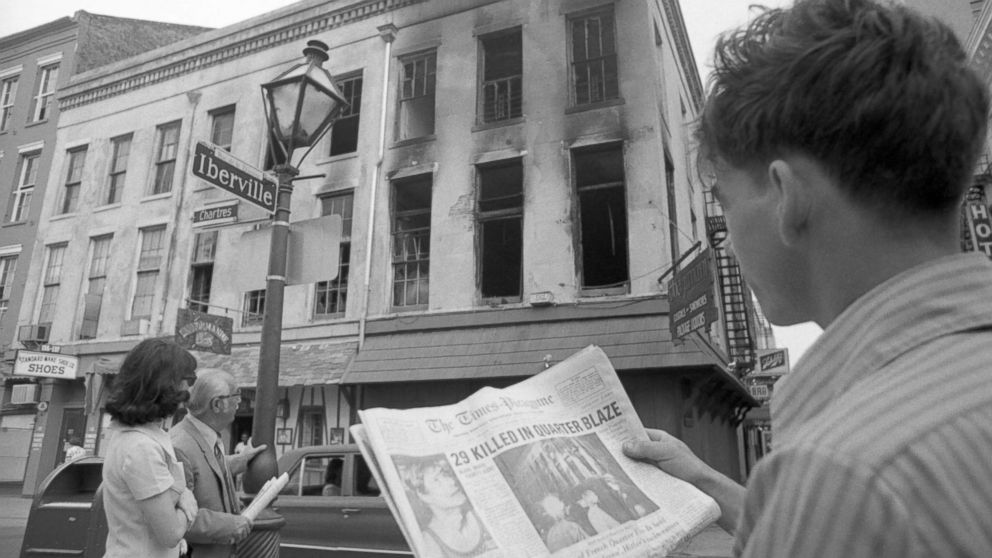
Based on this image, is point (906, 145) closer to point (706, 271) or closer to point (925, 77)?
point (925, 77)

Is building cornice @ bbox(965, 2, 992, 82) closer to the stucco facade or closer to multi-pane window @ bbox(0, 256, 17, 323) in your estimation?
the stucco facade

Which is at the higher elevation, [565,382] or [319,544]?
[565,382]

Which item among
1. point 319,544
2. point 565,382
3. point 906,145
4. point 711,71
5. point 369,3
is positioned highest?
point 369,3

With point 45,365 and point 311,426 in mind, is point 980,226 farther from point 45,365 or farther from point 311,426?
point 45,365

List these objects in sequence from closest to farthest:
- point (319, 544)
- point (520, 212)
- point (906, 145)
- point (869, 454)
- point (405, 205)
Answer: point (869, 454), point (906, 145), point (319, 544), point (520, 212), point (405, 205)

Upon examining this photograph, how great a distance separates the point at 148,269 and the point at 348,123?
664 centimetres

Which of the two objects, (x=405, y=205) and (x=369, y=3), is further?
(x=369, y=3)

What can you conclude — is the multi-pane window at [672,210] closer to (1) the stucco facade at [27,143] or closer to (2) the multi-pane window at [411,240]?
(2) the multi-pane window at [411,240]

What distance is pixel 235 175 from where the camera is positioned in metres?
4.86

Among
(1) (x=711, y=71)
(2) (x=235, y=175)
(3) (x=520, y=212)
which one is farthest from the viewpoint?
(3) (x=520, y=212)

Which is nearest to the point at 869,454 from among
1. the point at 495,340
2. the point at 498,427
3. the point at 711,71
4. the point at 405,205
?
the point at 711,71

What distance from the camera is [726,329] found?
584 inches

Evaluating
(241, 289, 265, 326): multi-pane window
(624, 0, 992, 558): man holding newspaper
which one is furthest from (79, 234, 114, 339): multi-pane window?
(624, 0, 992, 558): man holding newspaper

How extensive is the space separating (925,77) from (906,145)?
0.10 m
